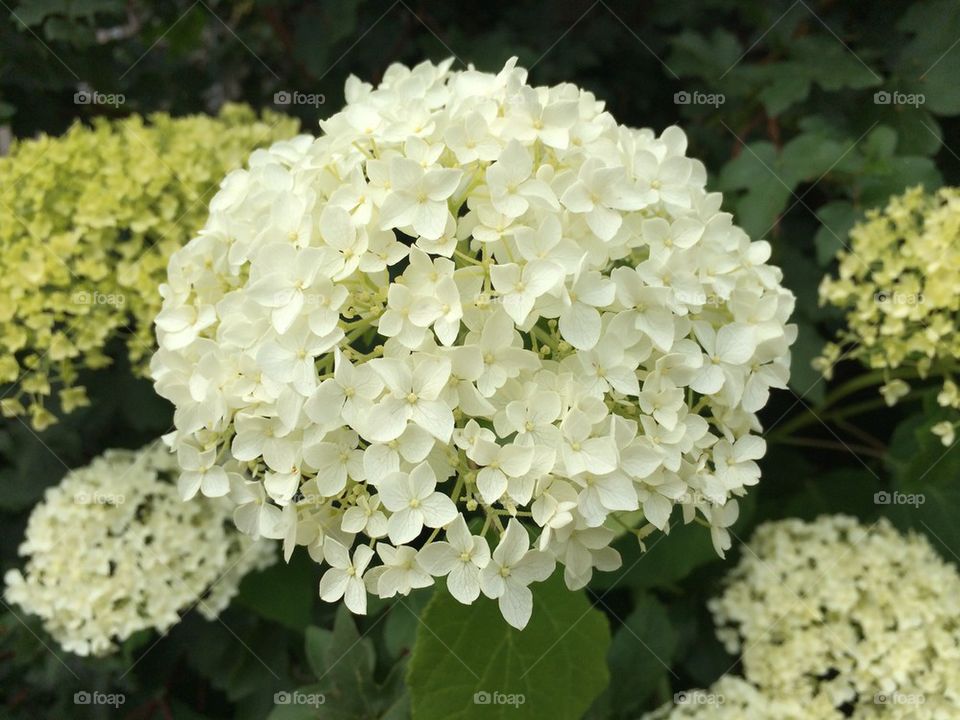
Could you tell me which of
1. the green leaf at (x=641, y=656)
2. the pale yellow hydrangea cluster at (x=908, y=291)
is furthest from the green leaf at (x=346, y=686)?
the pale yellow hydrangea cluster at (x=908, y=291)

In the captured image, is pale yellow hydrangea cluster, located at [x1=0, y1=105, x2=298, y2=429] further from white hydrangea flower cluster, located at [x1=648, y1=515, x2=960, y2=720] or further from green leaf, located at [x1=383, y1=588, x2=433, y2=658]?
white hydrangea flower cluster, located at [x1=648, y1=515, x2=960, y2=720]

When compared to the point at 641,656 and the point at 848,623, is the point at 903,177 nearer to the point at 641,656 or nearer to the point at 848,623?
the point at 848,623

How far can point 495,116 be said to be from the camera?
127 centimetres

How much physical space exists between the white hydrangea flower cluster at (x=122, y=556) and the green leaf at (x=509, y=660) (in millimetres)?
688

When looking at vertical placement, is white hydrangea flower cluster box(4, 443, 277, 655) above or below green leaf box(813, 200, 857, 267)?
below

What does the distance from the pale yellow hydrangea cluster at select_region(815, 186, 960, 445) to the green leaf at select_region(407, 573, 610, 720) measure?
2.52 feet

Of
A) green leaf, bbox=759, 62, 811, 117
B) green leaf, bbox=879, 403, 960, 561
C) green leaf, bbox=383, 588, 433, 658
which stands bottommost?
green leaf, bbox=383, 588, 433, 658

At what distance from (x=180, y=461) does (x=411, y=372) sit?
419 millimetres

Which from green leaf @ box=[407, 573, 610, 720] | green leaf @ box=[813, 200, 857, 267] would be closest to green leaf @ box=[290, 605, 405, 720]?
green leaf @ box=[407, 573, 610, 720]

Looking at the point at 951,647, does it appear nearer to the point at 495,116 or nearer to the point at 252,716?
the point at 495,116

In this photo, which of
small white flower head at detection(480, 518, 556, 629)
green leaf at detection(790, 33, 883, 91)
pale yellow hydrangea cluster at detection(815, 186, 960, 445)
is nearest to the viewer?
small white flower head at detection(480, 518, 556, 629)

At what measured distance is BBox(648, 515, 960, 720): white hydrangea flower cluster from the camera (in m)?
1.64

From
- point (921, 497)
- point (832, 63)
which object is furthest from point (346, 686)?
point (832, 63)

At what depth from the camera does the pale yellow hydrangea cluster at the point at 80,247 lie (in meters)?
1.78
